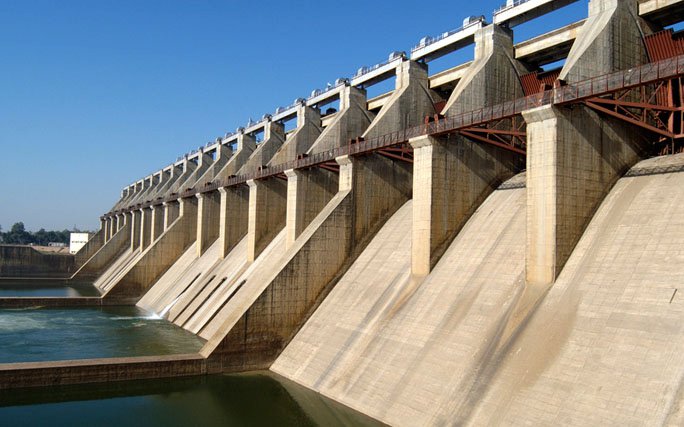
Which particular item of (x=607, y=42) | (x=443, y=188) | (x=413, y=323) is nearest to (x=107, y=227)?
(x=443, y=188)

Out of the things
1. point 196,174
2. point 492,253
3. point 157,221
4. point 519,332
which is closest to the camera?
point 519,332

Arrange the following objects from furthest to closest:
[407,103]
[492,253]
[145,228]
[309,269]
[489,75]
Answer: [145,228]
[407,103]
[309,269]
[489,75]
[492,253]

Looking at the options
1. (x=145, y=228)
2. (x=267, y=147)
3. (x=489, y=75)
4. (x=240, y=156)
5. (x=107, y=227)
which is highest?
(x=489, y=75)

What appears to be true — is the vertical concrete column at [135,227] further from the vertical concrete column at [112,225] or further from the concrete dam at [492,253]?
the concrete dam at [492,253]

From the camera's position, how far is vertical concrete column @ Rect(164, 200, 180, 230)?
5762 cm

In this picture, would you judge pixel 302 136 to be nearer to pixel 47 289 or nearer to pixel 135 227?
pixel 135 227

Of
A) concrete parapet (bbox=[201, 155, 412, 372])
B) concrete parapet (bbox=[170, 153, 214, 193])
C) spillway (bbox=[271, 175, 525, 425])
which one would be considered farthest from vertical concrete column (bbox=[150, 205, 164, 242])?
spillway (bbox=[271, 175, 525, 425])

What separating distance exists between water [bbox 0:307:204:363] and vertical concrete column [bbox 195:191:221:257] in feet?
27.3

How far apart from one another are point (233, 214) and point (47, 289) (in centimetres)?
3289

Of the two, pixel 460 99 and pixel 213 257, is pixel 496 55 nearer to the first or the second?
pixel 460 99

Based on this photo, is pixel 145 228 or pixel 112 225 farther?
pixel 112 225

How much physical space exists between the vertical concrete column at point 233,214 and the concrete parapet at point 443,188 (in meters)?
22.6

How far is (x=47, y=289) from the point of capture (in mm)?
63562

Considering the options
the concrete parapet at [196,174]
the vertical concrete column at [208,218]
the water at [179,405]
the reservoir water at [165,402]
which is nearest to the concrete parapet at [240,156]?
the vertical concrete column at [208,218]
